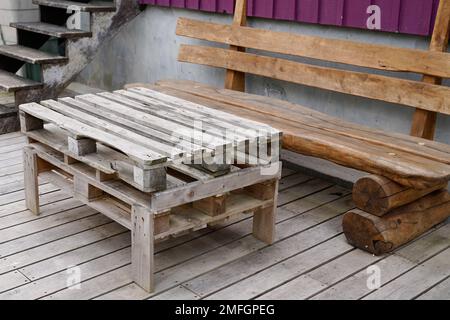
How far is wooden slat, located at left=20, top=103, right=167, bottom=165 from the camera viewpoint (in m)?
2.59

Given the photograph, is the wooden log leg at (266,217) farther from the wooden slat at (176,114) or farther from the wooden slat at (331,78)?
the wooden slat at (331,78)

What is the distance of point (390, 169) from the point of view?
3.00 m

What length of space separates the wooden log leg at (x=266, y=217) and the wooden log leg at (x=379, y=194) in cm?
44

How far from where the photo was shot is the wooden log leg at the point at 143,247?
2.67 metres

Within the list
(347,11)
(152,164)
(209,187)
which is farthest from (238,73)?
(152,164)

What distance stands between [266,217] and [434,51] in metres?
1.38

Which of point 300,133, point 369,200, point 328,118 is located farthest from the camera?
point 328,118

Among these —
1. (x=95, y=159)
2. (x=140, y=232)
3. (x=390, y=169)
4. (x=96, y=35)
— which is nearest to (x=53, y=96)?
(x=96, y=35)

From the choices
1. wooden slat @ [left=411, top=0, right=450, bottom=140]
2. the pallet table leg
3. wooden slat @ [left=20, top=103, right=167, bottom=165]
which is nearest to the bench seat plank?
wooden slat @ [left=411, top=0, right=450, bottom=140]

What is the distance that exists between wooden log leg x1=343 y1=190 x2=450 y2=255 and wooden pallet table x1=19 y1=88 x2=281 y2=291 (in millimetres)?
440

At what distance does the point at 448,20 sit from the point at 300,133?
107 cm

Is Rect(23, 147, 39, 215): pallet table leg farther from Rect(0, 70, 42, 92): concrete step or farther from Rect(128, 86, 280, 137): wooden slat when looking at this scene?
Rect(0, 70, 42, 92): concrete step

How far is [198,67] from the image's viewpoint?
5305 mm
